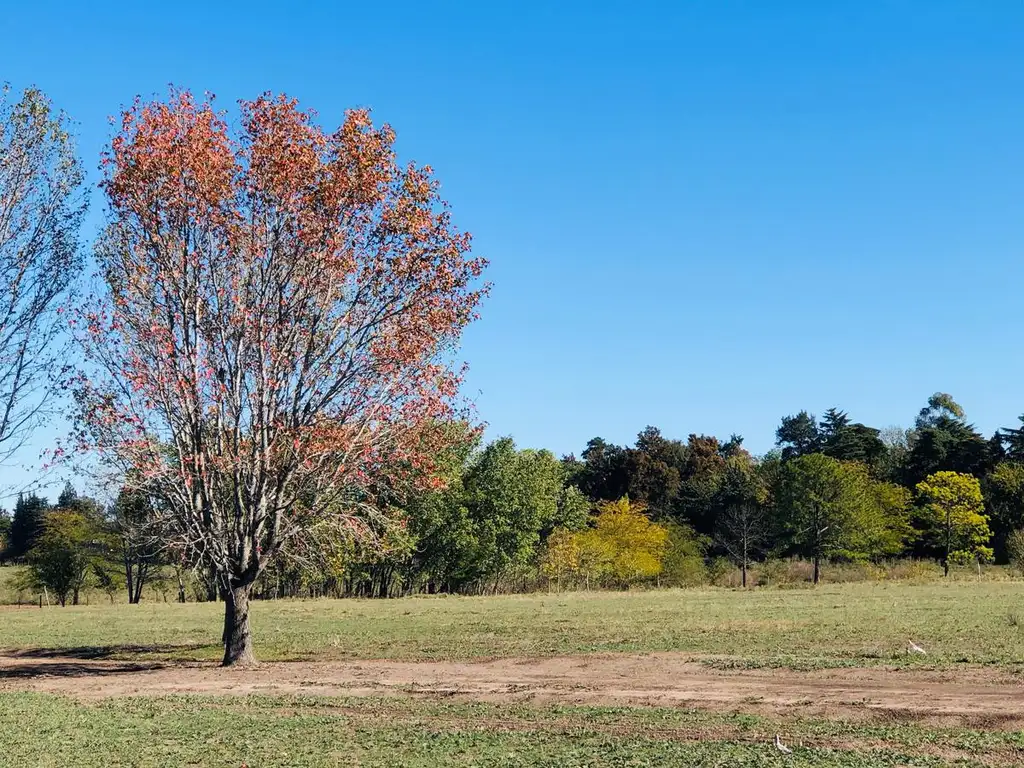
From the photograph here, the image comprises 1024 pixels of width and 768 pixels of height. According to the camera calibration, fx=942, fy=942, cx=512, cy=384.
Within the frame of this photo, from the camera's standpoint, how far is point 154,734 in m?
13.5

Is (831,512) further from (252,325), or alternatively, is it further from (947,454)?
(252,325)

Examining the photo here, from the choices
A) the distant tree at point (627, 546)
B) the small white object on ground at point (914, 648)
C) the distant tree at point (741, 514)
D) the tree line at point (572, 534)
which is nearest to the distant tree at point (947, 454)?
the tree line at point (572, 534)

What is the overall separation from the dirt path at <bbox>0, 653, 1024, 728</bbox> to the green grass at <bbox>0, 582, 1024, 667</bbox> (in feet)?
6.58

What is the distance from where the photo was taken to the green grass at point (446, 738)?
11.3m

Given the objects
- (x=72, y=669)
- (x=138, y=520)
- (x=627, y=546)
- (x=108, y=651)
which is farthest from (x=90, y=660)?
(x=627, y=546)

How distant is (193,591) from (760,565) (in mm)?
46240

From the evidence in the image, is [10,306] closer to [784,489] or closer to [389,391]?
[389,391]

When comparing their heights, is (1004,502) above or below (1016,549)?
above

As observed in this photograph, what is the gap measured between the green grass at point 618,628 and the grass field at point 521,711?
12 cm

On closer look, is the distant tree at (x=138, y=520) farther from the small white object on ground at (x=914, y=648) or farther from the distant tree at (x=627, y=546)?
the distant tree at (x=627, y=546)

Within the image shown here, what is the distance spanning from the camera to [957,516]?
6694cm

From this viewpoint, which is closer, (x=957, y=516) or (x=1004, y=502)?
(x=957, y=516)

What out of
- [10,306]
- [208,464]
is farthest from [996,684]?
[10,306]

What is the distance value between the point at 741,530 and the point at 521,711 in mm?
64505
